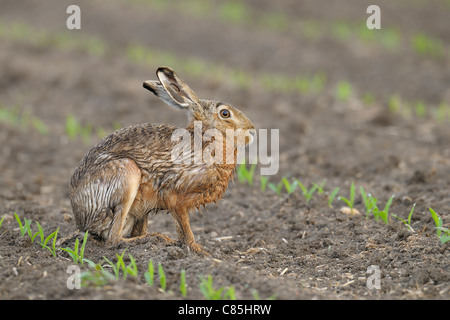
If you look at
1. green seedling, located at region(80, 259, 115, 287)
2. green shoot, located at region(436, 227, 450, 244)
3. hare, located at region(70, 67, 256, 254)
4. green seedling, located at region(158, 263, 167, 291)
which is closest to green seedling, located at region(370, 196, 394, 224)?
green shoot, located at region(436, 227, 450, 244)

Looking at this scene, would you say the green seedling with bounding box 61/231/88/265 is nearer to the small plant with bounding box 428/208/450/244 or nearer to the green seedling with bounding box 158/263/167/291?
the green seedling with bounding box 158/263/167/291

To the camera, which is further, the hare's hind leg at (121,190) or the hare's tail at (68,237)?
the hare's tail at (68,237)

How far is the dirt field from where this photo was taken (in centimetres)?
432

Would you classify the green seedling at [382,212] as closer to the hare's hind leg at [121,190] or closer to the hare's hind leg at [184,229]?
the hare's hind leg at [184,229]

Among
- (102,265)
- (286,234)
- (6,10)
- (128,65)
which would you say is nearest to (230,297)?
(102,265)

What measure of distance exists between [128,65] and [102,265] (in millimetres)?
8466

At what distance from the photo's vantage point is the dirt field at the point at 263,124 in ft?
14.2

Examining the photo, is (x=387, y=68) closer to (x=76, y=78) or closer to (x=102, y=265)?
(x=76, y=78)

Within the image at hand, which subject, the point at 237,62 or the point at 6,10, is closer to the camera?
the point at 237,62

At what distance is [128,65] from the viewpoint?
485 inches

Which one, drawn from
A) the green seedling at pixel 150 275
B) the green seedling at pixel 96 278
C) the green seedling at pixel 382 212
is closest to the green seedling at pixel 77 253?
the green seedling at pixel 96 278

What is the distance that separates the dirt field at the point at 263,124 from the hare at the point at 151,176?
0.78ft

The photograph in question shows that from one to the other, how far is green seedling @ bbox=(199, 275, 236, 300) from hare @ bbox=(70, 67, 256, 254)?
870 mm

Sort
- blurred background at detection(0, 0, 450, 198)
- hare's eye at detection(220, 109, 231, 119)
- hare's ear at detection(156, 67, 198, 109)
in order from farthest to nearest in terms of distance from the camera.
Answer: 1. blurred background at detection(0, 0, 450, 198)
2. hare's eye at detection(220, 109, 231, 119)
3. hare's ear at detection(156, 67, 198, 109)
